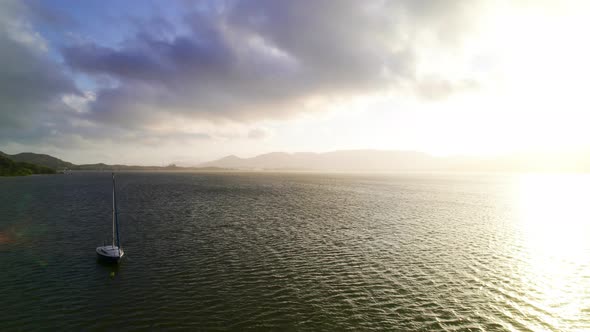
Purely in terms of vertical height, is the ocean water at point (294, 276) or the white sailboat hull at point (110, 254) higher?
the white sailboat hull at point (110, 254)

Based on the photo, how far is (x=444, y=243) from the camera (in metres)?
50.5

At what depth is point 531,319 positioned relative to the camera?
25.9 meters

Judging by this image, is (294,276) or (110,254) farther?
(110,254)

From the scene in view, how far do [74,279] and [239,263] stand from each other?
19.9 metres

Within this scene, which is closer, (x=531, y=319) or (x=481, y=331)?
(x=481, y=331)

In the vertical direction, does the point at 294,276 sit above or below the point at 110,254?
below

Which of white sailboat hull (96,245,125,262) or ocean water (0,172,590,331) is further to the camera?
white sailboat hull (96,245,125,262)

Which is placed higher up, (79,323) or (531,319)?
(79,323)

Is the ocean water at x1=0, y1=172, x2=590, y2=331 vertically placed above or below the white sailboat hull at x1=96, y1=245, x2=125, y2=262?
below

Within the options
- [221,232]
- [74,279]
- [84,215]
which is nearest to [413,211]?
[221,232]

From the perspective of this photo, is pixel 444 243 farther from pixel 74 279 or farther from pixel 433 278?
pixel 74 279

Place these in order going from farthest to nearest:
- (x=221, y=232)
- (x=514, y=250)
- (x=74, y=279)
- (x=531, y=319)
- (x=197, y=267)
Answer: (x=221, y=232) < (x=514, y=250) < (x=197, y=267) < (x=74, y=279) < (x=531, y=319)

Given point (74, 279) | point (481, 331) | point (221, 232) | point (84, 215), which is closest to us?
point (481, 331)

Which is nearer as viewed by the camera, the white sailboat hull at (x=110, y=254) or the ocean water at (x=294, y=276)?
the ocean water at (x=294, y=276)
